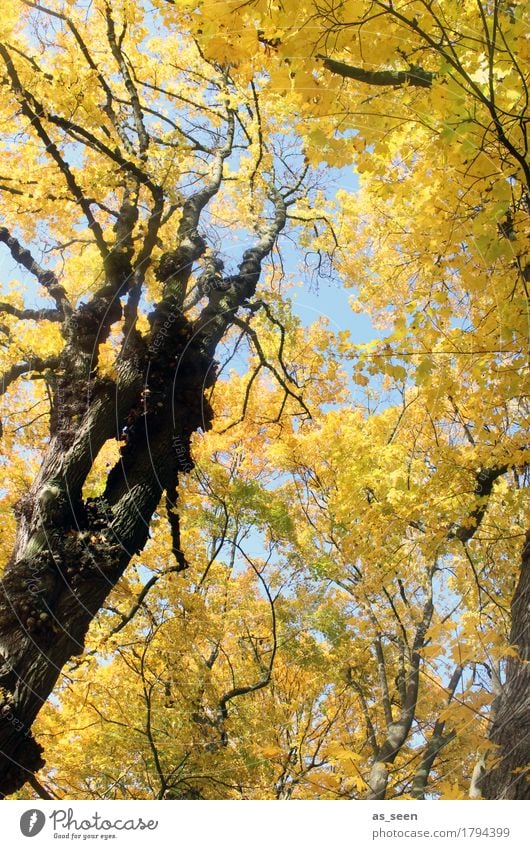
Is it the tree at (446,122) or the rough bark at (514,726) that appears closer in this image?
the tree at (446,122)

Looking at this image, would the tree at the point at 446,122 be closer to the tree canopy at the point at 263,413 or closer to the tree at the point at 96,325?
the tree canopy at the point at 263,413

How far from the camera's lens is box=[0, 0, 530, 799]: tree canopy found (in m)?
2.50

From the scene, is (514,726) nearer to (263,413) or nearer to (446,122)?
(446,122)

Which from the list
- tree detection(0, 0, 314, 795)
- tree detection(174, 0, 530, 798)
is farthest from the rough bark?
tree detection(0, 0, 314, 795)

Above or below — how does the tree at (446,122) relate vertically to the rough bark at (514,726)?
above

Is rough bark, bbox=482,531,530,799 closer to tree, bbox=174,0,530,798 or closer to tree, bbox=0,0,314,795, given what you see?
tree, bbox=174,0,530,798

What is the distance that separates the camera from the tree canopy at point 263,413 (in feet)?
8.19

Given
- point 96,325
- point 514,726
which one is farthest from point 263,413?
point 514,726

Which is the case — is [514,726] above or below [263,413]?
below

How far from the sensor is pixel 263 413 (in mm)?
8203

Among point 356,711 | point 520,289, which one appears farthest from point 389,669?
point 520,289

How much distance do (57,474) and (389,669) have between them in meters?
5.83

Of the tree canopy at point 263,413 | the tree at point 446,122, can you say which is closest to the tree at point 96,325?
the tree canopy at point 263,413

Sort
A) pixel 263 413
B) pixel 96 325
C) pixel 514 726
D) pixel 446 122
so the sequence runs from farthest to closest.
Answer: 1. pixel 263 413
2. pixel 96 325
3. pixel 514 726
4. pixel 446 122
